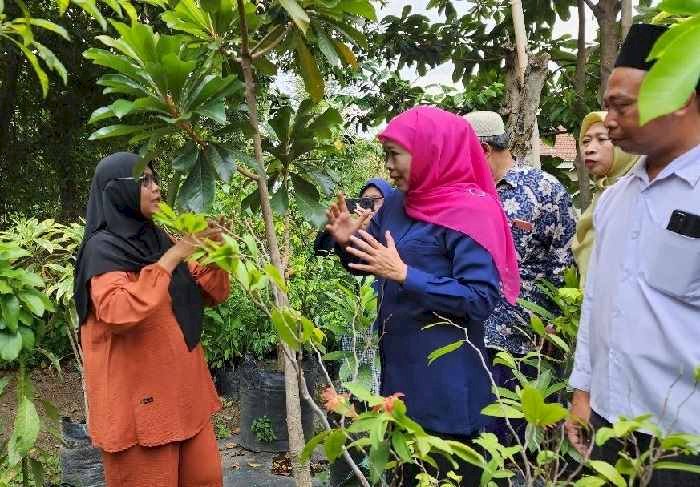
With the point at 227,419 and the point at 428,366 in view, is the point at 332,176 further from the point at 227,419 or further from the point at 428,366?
the point at 227,419

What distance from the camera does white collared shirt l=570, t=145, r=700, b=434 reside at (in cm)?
133

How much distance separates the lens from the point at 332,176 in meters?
2.08

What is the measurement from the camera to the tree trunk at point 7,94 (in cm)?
659

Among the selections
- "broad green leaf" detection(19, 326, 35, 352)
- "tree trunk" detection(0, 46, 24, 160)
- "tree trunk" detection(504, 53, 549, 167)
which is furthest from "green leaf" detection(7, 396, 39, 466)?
"tree trunk" detection(0, 46, 24, 160)

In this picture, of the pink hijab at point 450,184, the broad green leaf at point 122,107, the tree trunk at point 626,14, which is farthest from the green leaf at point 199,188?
the tree trunk at point 626,14

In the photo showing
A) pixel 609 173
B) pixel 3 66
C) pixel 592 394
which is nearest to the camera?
pixel 592 394

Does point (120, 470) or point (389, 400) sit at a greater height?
point (389, 400)

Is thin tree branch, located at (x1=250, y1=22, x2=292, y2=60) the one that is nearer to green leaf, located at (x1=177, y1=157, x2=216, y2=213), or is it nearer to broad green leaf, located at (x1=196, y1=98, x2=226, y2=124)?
broad green leaf, located at (x1=196, y1=98, x2=226, y2=124)

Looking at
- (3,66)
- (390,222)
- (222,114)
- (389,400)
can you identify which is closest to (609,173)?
(390,222)

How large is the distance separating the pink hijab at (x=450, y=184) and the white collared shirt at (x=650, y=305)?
37 centimetres

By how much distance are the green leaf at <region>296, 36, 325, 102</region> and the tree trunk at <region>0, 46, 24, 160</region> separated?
547 cm

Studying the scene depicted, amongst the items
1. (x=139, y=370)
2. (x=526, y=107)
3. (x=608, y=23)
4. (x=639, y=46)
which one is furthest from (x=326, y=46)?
(x=608, y=23)

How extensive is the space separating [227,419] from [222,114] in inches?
153

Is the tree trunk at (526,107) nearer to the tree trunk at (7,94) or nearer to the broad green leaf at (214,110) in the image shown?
the broad green leaf at (214,110)
